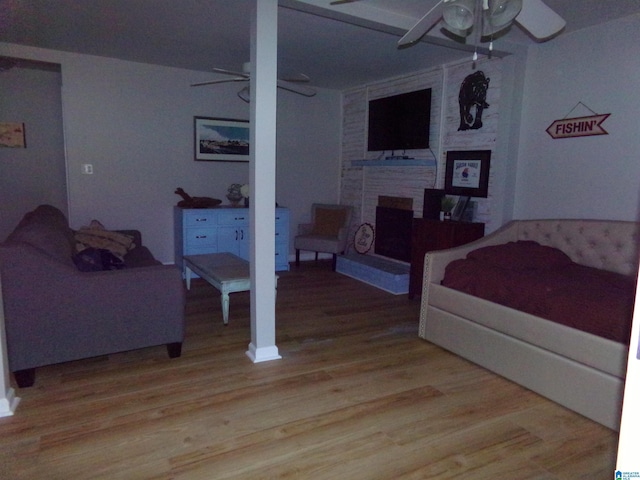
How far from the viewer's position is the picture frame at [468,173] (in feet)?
14.5

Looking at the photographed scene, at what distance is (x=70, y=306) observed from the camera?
2.59 m

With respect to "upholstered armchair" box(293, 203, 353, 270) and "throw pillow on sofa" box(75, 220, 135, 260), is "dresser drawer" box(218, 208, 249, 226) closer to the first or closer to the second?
"upholstered armchair" box(293, 203, 353, 270)

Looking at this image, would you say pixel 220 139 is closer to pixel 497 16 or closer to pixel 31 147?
pixel 31 147

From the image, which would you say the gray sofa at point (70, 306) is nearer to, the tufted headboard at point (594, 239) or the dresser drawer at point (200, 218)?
the dresser drawer at point (200, 218)

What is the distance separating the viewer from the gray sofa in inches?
97.1

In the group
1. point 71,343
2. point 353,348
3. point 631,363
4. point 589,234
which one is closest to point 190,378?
point 71,343

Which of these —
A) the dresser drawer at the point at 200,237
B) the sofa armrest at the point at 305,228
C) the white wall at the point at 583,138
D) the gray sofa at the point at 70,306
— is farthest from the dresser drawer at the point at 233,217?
the white wall at the point at 583,138

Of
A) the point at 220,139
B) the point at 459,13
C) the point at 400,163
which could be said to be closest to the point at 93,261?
the point at 459,13

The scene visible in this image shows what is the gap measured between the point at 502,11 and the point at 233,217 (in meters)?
3.88

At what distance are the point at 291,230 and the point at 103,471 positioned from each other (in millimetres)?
4717

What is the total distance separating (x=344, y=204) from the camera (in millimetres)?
6629

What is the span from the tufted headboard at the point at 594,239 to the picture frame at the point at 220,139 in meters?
3.71

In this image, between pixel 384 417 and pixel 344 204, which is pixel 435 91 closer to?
pixel 344 204

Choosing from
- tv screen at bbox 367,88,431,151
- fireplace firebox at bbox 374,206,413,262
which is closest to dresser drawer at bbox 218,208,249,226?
fireplace firebox at bbox 374,206,413,262
